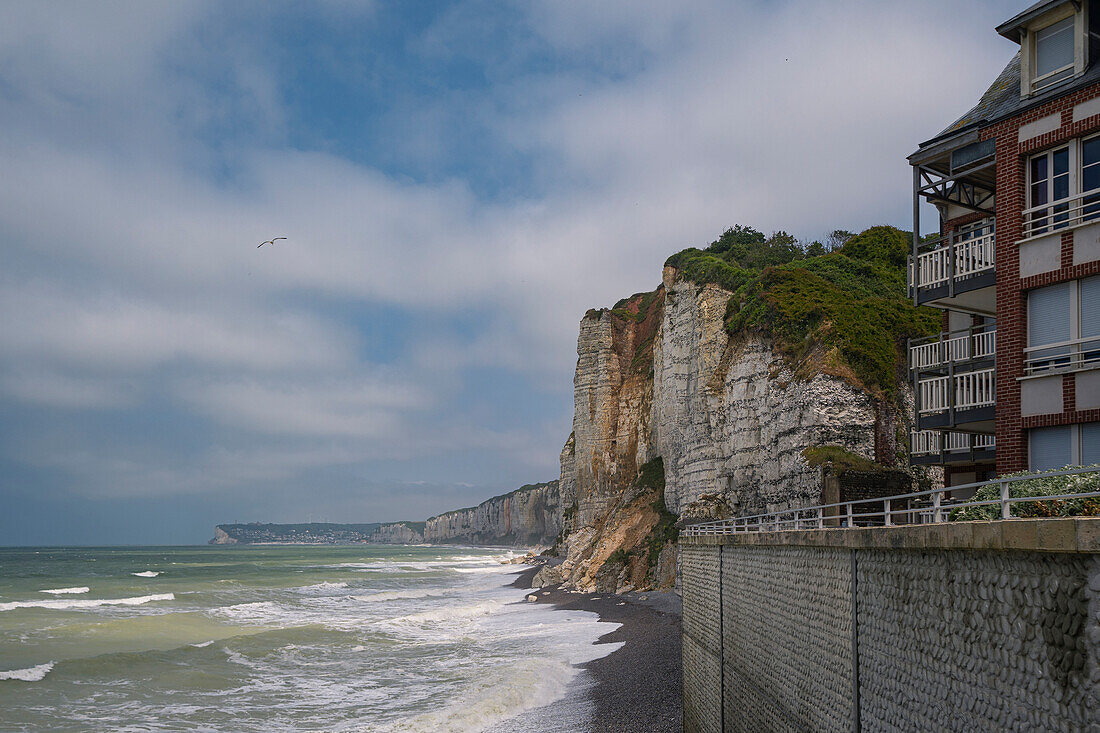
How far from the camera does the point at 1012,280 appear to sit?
49.3 feet

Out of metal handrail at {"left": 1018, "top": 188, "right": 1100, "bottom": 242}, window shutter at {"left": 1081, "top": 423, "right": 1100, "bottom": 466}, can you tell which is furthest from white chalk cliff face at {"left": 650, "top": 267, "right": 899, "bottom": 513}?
metal handrail at {"left": 1018, "top": 188, "right": 1100, "bottom": 242}

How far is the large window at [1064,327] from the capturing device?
13.8 meters

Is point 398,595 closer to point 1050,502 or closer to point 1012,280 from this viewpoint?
point 1012,280

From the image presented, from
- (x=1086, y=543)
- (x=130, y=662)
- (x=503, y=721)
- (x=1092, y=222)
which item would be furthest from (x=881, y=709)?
(x=130, y=662)

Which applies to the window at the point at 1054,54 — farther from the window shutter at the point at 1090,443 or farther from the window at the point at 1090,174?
the window shutter at the point at 1090,443

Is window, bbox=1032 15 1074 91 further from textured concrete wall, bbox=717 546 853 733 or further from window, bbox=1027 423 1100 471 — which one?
textured concrete wall, bbox=717 546 853 733

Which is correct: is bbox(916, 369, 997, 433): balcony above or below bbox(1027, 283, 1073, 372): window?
below

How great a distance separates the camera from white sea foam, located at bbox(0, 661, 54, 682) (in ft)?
91.9

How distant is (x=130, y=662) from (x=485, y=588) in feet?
125

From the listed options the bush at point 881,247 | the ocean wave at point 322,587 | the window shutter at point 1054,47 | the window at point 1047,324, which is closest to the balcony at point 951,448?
the window at point 1047,324

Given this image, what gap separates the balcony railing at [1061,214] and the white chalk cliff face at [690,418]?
16.5 m

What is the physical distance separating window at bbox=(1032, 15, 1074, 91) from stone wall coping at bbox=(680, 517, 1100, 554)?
9.94 m

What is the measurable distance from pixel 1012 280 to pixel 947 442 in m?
6.37

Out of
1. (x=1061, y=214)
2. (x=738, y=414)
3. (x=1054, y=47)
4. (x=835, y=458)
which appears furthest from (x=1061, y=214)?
(x=738, y=414)
